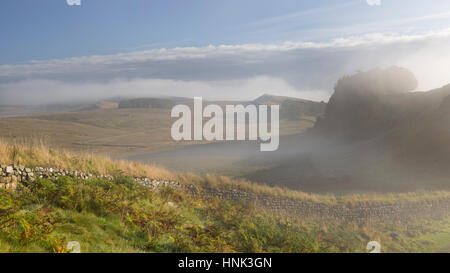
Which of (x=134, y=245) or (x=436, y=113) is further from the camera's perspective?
(x=436, y=113)

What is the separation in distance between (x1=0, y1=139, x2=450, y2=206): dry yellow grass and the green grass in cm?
166

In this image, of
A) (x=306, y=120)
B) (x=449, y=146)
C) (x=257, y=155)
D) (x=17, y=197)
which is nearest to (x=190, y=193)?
(x=17, y=197)

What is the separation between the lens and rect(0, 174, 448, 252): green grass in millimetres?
5367

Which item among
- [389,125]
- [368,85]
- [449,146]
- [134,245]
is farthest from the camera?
[368,85]

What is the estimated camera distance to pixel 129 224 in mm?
6980

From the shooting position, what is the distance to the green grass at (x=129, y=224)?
17.6 ft

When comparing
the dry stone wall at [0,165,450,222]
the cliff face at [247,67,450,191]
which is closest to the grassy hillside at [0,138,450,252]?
the dry stone wall at [0,165,450,222]

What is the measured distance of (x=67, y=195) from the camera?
751 centimetres

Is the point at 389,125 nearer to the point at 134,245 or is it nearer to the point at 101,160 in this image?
the point at 101,160

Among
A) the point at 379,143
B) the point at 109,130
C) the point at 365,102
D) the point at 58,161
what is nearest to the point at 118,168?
the point at 58,161

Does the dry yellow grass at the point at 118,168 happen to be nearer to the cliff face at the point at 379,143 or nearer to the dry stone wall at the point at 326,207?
the dry stone wall at the point at 326,207

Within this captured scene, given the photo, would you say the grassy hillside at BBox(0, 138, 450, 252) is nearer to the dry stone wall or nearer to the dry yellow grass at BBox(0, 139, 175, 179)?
the dry yellow grass at BBox(0, 139, 175, 179)

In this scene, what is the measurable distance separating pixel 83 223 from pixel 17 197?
2104mm

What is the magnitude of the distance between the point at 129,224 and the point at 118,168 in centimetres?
565
